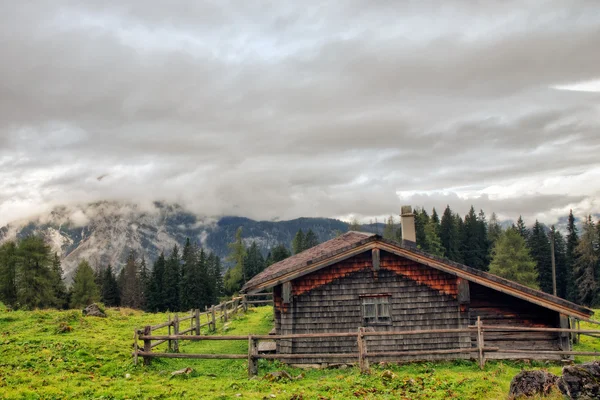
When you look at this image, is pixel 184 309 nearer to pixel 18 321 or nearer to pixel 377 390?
pixel 18 321

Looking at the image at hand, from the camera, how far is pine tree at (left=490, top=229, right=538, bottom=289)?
6075 cm

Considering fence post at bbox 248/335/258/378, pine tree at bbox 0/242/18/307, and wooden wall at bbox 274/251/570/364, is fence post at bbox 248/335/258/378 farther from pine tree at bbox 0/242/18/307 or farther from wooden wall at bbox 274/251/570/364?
pine tree at bbox 0/242/18/307

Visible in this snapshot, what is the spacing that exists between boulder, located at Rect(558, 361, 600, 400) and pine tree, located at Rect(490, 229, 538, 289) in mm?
55703

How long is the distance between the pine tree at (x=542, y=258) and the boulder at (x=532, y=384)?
213ft

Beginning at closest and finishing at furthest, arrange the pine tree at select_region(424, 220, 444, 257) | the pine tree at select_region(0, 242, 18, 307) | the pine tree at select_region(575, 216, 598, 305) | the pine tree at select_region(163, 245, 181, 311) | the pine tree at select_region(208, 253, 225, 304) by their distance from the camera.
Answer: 1. the pine tree at select_region(0, 242, 18, 307)
2. the pine tree at select_region(575, 216, 598, 305)
3. the pine tree at select_region(163, 245, 181, 311)
4. the pine tree at select_region(424, 220, 444, 257)
5. the pine tree at select_region(208, 253, 225, 304)

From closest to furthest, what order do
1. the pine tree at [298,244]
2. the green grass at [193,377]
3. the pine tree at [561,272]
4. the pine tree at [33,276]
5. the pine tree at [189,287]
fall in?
the green grass at [193,377]
the pine tree at [33,276]
the pine tree at [561,272]
the pine tree at [189,287]
the pine tree at [298,244]

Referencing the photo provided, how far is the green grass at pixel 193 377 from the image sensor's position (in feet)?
40.8

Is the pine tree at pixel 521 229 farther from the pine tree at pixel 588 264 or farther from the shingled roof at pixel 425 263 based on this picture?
the shingled roof at pixel 425 263

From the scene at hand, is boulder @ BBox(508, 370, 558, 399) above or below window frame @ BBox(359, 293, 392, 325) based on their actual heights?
below

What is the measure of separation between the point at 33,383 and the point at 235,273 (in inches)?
2511

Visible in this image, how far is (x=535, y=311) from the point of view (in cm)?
1753

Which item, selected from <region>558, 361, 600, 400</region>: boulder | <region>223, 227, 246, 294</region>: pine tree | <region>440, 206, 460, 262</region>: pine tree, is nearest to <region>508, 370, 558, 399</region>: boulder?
<region>558, 361, 600, 400</region>: boulder

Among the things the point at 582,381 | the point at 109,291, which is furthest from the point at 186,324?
the point at 109,291

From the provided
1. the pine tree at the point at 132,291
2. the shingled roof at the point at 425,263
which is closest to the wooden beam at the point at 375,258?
the shingled roof at the point at 425,263
